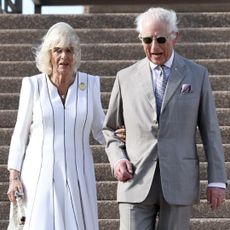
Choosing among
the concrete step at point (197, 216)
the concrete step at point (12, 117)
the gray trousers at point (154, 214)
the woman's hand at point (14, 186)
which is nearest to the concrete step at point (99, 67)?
the concrete step at point (12, 117)

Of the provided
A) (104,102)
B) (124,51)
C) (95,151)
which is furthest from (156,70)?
(124,51)

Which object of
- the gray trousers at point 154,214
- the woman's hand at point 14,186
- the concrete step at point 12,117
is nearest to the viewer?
the gray trousers at point 154,214

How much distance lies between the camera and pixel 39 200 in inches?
212

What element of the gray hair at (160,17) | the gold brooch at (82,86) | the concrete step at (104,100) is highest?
the gray hair at (160,17)

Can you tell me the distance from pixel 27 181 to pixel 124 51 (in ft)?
14.6

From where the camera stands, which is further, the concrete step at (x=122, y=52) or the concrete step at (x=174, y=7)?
the concrete step at (x=174, y=7)

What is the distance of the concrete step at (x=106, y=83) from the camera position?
9.06m

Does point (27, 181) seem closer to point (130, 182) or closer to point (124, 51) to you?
point (130, 182)

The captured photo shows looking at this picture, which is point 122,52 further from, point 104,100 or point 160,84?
point 160,84

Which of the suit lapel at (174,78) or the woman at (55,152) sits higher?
the suit lapel at (174,78)

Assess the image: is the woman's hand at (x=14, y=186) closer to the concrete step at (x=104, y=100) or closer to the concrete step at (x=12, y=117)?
the concrete step at (x=12, y=117)

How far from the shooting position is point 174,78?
513cm

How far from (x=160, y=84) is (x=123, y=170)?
50 cm

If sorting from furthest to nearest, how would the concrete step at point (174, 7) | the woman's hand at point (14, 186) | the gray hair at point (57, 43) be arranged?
the concrete step at point (174, 7) → the gray hair at point (57, 43) → the woman's hand at point (14, 186)
